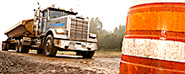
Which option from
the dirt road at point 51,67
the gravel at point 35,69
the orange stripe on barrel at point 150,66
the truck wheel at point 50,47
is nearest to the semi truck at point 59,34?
the truck wheel at point 50,47

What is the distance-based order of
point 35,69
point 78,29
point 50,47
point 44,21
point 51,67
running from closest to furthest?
point 35,69, point 51,67, point 50,47, point 78,29, point 44,21

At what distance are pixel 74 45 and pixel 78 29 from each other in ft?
3.26

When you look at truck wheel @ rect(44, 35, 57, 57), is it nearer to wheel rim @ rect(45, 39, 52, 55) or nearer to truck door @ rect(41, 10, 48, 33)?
wheel rim @ rect(45, 39, 52, 55)

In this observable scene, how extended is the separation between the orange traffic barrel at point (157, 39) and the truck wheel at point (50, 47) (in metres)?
7.40

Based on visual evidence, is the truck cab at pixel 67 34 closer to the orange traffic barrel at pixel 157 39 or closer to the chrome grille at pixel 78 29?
the chrome grille at pixel 78 29

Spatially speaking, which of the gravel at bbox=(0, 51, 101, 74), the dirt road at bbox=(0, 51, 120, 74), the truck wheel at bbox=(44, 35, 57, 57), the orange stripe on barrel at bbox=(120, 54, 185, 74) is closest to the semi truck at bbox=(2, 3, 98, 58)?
the truck wheel at bbox=(44, 35, 57, 57)

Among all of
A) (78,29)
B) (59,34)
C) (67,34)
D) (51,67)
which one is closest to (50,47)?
(59,34)

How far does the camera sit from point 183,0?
140 cm

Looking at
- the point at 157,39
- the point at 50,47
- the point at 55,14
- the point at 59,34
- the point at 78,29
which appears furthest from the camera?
the point at 55,14

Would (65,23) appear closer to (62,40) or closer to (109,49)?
(62,40)

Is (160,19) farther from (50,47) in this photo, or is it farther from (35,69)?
(50,47)

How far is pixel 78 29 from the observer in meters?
9.36

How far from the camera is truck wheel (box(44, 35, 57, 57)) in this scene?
28.2 ft

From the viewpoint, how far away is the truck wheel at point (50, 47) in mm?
8609
